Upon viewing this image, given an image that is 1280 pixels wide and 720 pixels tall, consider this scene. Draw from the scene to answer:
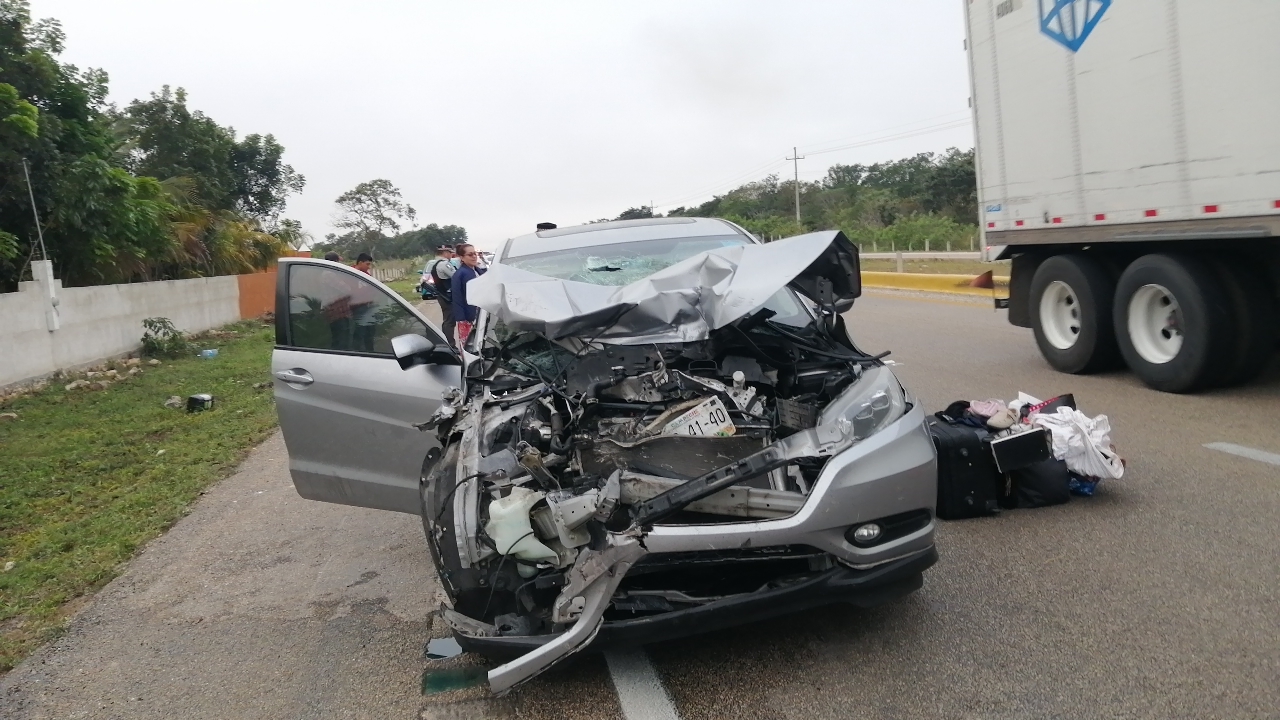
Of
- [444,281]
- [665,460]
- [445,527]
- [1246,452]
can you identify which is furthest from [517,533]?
[444,281]

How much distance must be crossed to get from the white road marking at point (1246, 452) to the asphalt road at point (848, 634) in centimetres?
9

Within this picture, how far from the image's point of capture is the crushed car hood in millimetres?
4129

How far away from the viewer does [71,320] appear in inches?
542

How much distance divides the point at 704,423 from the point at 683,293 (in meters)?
0.77

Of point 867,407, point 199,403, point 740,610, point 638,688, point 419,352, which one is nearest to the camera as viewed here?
point 740,610

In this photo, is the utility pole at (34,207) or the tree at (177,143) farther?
the tree at (177,143)

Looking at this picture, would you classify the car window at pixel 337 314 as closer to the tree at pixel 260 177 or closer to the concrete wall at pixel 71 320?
the concrete wall at pixel 71 320

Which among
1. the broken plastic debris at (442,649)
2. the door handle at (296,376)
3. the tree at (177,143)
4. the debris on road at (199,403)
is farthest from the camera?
the tree at (177,143)

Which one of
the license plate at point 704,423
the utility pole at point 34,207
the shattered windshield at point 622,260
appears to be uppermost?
the utility pole at point 34,207

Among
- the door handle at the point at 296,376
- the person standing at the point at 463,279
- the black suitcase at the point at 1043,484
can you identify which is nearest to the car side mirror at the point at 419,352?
the door handle at the point at 296,376

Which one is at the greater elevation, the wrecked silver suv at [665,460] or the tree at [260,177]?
the tree at [260,177]

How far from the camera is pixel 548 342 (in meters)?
4.62

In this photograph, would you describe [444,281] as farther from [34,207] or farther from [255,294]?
[255,294]

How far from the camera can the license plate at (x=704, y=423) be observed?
3.79 m
